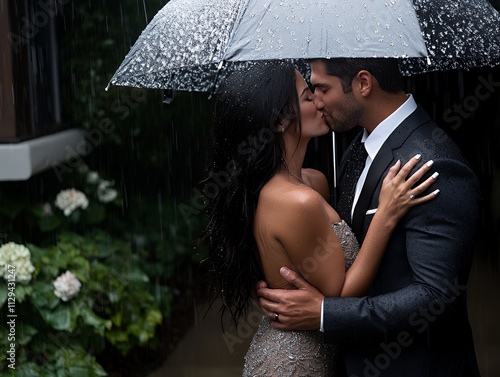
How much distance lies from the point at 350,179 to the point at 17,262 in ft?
8.86

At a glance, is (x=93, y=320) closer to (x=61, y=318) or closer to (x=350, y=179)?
(x=61, y=318)

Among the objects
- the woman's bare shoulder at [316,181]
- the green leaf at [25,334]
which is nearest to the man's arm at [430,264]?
the woman's bare shoulder at [316,181]

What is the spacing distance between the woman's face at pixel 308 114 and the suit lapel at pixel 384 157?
26 cm

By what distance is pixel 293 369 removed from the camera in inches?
141

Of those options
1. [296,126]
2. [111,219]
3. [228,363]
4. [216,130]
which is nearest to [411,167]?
[296,126]

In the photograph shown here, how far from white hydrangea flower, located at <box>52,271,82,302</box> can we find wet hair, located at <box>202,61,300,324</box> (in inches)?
93.7

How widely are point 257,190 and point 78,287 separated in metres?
2.71

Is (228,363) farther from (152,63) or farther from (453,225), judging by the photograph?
(453,225)

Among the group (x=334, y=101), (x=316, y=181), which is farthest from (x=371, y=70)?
(x=316, y=181)

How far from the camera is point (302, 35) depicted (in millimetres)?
3260

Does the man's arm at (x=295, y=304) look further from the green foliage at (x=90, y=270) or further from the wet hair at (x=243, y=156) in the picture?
the green foliage at (x=90, y=270)

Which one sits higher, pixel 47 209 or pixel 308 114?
pixel 308 114

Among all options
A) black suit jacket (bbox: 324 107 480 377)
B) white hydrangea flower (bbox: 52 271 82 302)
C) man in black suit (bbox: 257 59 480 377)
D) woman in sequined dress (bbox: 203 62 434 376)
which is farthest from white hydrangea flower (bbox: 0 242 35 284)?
black suit jacket (bbox: 324 107 480 377)

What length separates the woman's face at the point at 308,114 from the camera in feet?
11.1
